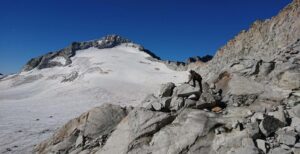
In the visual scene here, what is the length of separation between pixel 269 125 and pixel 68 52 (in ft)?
348

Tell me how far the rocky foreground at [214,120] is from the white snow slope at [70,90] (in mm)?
10100

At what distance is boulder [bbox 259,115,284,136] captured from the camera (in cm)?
1305

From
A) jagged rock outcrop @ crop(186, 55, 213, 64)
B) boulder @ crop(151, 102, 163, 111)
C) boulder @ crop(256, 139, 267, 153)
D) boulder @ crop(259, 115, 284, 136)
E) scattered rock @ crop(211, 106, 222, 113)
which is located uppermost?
jagged rock outcrop @ crop(186, 55, 213, 64)

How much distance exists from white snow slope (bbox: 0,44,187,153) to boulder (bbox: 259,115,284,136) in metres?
20.2

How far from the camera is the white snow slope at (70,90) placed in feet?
104

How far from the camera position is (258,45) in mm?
47250

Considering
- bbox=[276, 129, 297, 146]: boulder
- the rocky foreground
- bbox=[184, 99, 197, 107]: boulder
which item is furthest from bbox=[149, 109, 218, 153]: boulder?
bbox=[276, 129, 297, 146]: boulder

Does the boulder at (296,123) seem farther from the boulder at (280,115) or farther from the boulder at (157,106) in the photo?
the boulder at (157,106)

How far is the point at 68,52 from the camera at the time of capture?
4407 inches

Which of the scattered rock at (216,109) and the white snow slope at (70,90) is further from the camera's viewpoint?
the white snow slope at (70,90)

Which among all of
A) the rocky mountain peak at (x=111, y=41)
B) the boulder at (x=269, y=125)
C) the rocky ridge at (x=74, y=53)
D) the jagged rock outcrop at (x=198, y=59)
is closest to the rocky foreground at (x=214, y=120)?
the boulder at (x=269, y=125)

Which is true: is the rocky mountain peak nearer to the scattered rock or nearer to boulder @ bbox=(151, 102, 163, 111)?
boulder @ bbox=(151, 102, 163, 111)

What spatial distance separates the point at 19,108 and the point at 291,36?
39.4 m

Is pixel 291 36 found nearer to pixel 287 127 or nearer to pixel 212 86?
pixel 212 86
